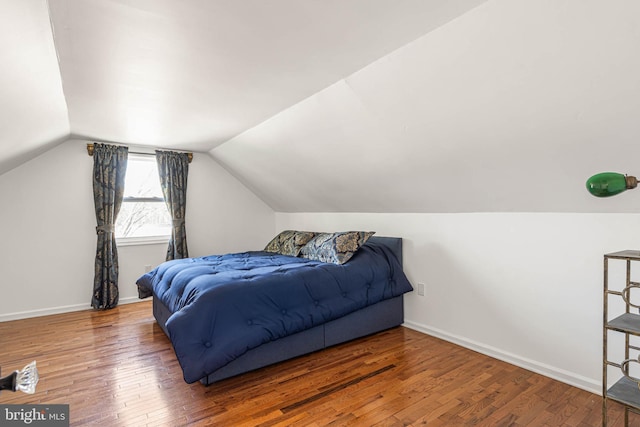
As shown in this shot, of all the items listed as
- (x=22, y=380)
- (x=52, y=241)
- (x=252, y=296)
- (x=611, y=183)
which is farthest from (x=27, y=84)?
(x=611, y=183)

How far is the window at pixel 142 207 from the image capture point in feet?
14.5

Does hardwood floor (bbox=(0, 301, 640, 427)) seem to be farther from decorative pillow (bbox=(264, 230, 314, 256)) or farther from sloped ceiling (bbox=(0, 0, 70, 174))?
sloped ceiling (bbox=(0, 0, 70, 174))

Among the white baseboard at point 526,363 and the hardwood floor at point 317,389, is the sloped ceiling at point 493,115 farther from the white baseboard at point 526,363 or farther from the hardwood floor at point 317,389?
the hardwood floor at point 317,389

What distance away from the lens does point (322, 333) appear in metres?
2.79

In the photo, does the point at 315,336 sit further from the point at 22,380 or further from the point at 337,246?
the point at 22,380

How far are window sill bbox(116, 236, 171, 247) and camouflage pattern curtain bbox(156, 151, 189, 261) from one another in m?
0.11

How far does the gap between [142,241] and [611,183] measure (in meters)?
4.60

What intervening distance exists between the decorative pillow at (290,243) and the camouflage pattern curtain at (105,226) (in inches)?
72.6

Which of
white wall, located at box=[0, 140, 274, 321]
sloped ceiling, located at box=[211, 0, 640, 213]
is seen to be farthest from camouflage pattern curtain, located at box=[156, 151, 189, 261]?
sloped ceiling, located at box=[211, 0, 640, 213]

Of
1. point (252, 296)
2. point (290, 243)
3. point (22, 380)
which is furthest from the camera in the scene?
point (290, 243)

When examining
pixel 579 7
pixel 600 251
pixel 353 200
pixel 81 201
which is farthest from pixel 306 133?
pixel 81 201

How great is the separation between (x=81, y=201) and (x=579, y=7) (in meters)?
4.70

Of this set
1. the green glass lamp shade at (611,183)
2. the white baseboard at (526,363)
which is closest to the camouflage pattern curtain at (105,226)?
the white baseboard at (526,363)

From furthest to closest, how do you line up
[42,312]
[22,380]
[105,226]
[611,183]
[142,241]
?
[142,241], [105,226], [42,312], [611,183], [22,380]
